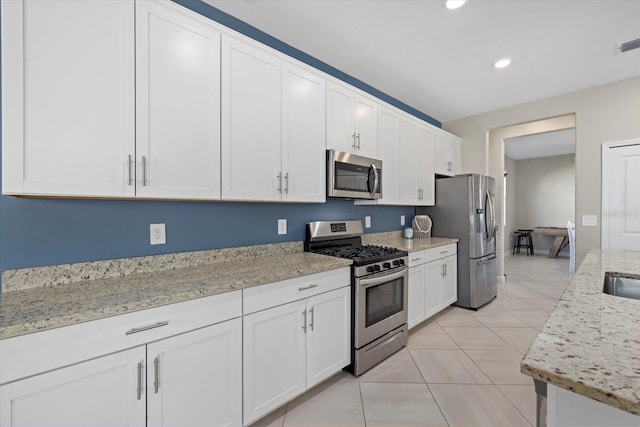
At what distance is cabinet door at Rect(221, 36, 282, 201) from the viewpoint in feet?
5.93

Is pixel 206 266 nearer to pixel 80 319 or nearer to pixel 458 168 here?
pixel 80 319

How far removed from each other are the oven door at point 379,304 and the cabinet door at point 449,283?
1.02 meters

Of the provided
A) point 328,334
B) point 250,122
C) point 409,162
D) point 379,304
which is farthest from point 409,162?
point 328,334

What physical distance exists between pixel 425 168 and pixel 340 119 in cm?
171

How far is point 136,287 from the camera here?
139 cm

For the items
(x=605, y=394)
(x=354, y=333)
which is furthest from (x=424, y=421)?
(x=605, y=394)

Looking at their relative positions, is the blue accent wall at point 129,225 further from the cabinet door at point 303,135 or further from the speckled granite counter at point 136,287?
the cabinet door at point 303,135

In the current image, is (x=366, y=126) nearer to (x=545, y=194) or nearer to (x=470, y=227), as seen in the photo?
(x=470, y=227)

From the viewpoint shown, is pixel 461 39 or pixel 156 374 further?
pixel 461 39

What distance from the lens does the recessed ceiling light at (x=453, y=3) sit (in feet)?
6.46

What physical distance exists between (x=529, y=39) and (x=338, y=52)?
5.50ft

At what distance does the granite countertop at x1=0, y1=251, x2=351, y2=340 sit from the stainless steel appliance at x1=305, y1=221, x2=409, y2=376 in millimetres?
339

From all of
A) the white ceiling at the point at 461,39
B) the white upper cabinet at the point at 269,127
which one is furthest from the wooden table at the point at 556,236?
the white upper cabinet at the point at 269,127

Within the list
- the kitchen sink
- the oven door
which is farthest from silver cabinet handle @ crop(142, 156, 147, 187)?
the kitchen sink
